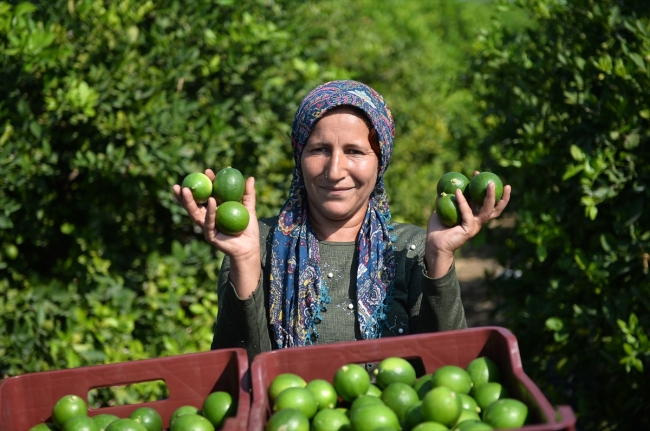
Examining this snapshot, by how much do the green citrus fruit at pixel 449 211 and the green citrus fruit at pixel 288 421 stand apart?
868 mm

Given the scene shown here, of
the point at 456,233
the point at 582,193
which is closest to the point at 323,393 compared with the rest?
the point at 456,233

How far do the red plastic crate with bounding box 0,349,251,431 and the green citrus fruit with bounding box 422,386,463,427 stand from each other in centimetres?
57

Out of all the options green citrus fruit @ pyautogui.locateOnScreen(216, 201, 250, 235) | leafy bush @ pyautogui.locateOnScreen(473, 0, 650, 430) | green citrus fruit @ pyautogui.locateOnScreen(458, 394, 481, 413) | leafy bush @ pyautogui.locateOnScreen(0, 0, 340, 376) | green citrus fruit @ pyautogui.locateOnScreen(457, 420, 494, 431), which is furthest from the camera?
leafy bush @ pyautogui.locateOnScreen(0, 0, 340, 376)

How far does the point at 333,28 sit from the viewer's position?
22.7 ft

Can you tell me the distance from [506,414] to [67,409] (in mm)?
1233

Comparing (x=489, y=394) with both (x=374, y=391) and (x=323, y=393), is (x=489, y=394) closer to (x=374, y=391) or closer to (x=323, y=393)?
(x=374, y=391)

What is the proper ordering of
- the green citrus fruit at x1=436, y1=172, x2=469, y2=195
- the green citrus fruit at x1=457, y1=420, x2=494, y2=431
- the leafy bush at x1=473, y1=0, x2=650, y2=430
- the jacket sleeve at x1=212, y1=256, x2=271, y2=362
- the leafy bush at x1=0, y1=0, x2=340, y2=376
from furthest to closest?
the leafy bush at x1=0, y1=0, x2=340, y2=376, the leafy bush at x1=473, y1=0, x2=650, y2=430, the green citrus fruit at x1=436, y1=172, x2=469, y2=195, the jacket sleeve at x1=212, y1=256, x2=271, y2=362, the green citrus fruit at x1=457, y1=420, x2=494, y2=431

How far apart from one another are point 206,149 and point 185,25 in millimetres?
804

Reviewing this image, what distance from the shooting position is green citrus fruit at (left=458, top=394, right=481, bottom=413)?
196 centimetres

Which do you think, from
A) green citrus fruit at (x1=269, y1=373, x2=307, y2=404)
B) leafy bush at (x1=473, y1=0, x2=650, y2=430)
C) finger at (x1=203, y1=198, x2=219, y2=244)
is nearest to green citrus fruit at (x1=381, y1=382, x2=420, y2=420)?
green citrus fruit at (x1=269, y1=373, x2=307, y2=404)

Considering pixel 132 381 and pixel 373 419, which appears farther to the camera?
pixel 132 381

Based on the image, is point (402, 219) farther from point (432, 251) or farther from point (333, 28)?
point (432, 251)

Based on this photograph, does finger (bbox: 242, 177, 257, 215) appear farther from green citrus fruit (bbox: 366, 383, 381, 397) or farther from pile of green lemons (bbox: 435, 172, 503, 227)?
green citrus fruit (bbox: 366, 383, 381, 397)

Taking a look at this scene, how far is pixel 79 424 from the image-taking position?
1964 millimetres
